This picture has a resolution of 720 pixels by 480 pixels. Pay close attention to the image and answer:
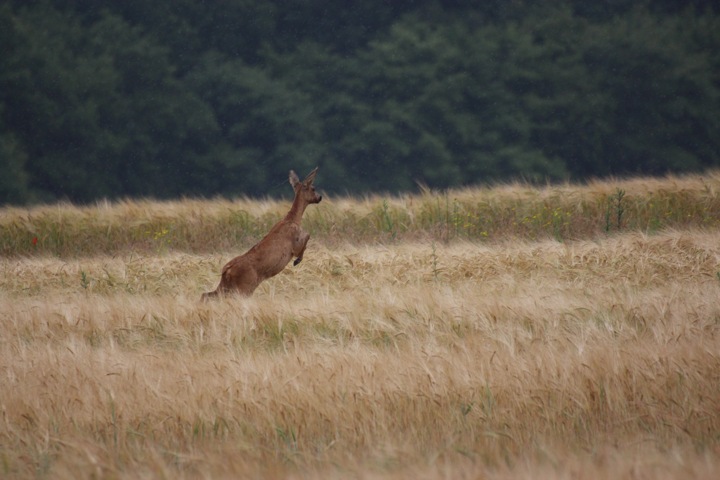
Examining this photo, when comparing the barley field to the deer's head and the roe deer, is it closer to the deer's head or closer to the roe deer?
the roe deer

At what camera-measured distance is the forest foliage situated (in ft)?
96.4

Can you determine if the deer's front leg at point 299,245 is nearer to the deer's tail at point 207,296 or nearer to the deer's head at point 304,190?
the deer's head at point 304,190

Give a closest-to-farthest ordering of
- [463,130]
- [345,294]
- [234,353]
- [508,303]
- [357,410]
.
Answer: [357,410] → [234,353] → [508,303] → [345,294] → [463,130]

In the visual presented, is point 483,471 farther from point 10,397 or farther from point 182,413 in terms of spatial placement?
point 10,397

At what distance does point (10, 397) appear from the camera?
4.59m

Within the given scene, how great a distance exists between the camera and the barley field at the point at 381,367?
3.66 meters

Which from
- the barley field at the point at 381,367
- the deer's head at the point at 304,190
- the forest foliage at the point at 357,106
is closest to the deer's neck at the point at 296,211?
the deer's head at the point at 304,190

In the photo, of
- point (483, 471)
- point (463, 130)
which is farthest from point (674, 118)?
point (483, 471)

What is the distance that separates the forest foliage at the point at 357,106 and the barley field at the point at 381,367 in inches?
771

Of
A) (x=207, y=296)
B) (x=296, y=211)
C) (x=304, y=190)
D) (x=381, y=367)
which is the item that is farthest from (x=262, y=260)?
(x=381, y=367)

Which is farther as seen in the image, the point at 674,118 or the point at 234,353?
the point at 674,118

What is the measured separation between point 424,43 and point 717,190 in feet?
60.2

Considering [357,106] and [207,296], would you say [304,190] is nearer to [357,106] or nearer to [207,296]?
[207,296]

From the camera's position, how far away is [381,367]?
4898 mm
